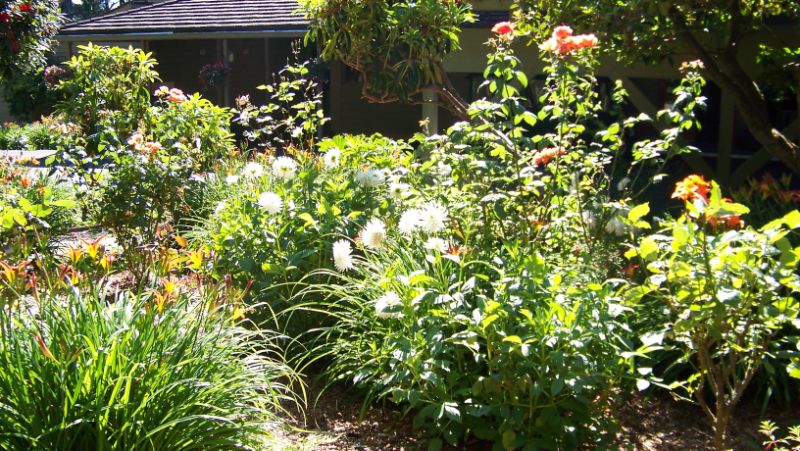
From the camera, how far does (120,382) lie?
2.88m

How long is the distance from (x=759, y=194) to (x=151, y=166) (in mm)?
4634

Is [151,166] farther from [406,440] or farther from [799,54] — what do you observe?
[799,54]

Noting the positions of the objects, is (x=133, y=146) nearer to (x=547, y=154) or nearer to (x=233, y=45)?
(x=547, y=154)

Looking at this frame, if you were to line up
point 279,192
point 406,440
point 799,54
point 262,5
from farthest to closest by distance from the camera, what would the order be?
point 262,5 < point 799,54 < point 279,192 < point 406,440

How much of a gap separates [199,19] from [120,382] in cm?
1697

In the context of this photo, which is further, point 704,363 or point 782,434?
point 782,434

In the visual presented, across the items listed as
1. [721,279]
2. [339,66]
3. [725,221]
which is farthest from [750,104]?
[339,66]

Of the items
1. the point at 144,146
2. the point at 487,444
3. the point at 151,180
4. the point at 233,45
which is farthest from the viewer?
the point at 233,45

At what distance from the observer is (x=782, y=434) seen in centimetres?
404

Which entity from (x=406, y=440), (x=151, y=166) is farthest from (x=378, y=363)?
(x=151, y=166)

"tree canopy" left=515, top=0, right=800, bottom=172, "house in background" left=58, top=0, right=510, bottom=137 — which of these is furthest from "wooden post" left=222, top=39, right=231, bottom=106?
"tree canopy" left=515, top=0, right=800, bottom=172

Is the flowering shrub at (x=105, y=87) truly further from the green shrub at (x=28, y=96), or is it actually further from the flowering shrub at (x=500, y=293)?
the green shrub at (x=28, y=96)

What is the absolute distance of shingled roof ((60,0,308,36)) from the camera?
17.4m

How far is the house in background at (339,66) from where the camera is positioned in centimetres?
970
